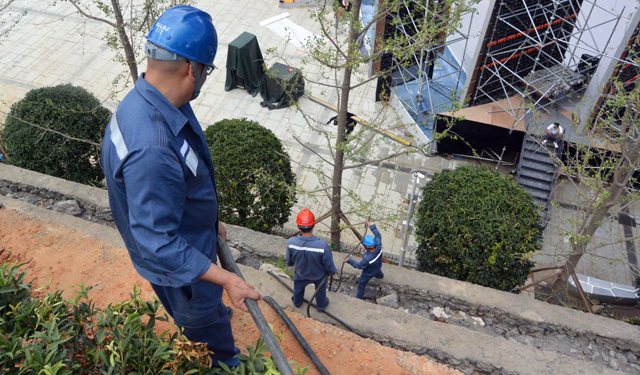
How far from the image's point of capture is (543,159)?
11555 millimetres

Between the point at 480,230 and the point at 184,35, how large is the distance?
532 centimetres

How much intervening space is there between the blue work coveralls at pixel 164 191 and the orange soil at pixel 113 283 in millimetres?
1293

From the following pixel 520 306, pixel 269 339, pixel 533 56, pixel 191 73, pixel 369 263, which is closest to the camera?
pixel 269 339

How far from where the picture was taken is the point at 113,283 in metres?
4.80

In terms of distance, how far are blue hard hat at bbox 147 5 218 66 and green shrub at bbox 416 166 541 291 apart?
5.16 m

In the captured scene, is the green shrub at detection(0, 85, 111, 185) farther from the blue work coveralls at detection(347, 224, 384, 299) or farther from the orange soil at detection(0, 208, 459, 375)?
the blue work coveralls at detection(347, 224, 384, 299)

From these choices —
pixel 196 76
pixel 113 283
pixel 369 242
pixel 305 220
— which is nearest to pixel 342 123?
pixel 369 242

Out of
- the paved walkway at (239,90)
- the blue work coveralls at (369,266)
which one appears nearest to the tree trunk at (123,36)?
the paved walkway at (239,90)

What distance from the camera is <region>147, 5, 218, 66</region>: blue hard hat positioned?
2475mm

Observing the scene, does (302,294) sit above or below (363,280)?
above

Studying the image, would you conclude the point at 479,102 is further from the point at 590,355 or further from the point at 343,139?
the point at 590,355

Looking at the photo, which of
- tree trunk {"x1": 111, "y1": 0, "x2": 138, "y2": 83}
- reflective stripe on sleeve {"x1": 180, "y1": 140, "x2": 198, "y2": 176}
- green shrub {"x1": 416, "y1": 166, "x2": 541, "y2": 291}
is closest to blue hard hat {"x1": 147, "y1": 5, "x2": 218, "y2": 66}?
reflective stripe on sleeve {"x1": 180, "y1": 140, "x2": 198, "y2": 176}

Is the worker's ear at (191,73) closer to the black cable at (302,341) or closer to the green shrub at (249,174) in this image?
the black cable at (302,341)

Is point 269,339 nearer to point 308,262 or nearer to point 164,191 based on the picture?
point 164,191
